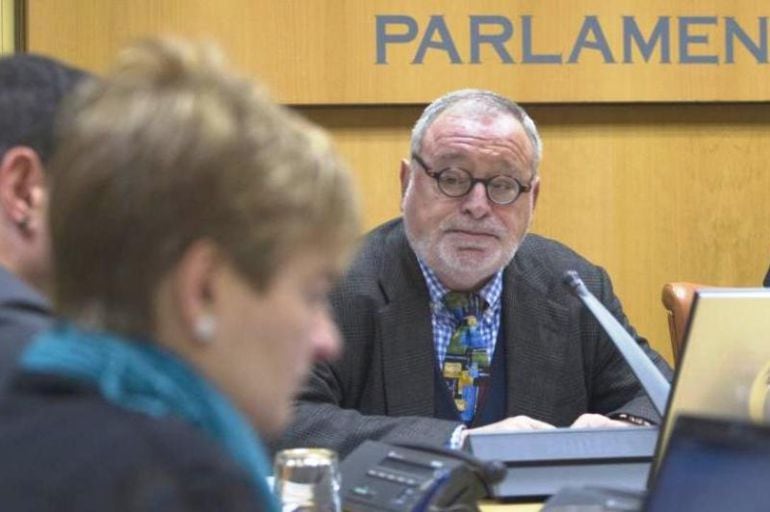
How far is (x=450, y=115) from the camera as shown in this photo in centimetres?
288

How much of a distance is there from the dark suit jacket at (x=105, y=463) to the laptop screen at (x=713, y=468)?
503mm

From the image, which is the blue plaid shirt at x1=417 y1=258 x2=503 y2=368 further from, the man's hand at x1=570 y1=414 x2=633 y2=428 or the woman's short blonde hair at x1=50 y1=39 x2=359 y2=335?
the woman's short blonde hair at x1=50 y1=39 x2=359 y2=335

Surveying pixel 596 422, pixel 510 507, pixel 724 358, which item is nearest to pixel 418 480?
pixel 510 507

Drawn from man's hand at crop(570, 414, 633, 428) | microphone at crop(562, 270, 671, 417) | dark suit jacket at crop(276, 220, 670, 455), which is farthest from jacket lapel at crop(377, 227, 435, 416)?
microphone at crop(562, 270, 671, 417)

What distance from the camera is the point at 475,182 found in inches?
112

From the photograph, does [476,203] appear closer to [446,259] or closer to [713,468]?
[446,259]

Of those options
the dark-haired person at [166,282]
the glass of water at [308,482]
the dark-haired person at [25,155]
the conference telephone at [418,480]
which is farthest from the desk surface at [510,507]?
the dark-haired person at [166,282]

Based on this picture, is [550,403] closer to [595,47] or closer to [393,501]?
[393,501]

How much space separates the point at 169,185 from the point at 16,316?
481mm

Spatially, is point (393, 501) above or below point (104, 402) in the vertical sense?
below

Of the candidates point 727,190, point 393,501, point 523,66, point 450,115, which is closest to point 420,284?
point 450,115

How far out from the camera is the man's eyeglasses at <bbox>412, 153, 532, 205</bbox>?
2.84m

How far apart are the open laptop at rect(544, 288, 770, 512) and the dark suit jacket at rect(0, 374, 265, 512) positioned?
1.11 metres

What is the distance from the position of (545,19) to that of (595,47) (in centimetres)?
20
